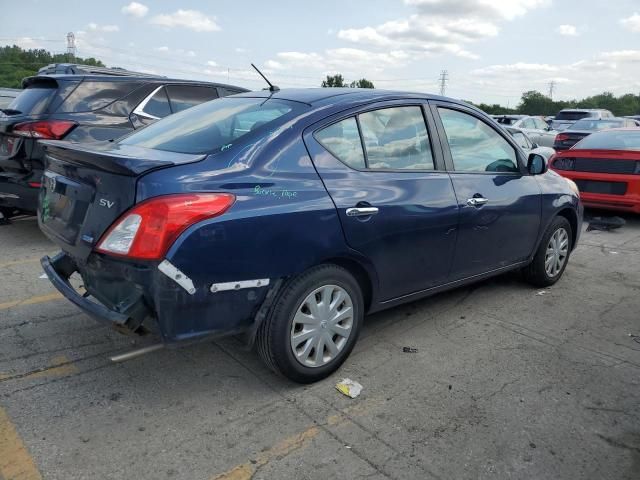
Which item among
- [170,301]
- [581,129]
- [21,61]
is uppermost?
[21,61]

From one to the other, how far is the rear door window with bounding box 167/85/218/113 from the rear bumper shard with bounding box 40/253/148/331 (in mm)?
3565

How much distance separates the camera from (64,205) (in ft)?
10.0

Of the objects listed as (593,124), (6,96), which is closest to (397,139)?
(6,96)

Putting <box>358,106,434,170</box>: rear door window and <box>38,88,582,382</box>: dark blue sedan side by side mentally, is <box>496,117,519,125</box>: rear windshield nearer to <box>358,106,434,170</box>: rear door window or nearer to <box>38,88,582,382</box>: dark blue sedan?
<box>38,88,582,382</box>: dark blue sedan

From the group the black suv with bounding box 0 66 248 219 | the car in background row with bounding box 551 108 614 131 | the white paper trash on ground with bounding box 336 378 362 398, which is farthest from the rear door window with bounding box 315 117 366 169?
the car in background row with bounding box 551 108 614 131

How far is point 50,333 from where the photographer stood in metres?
3.70

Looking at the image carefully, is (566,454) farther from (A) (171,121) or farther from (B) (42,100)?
(B) (42,100)

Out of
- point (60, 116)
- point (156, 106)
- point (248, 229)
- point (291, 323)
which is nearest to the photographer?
point (248, 229)

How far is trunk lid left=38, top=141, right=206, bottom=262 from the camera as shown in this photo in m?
2.63

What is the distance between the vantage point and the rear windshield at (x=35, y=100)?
571cm

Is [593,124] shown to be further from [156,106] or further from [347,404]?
[347,404]

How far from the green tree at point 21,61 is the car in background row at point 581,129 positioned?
139 ft

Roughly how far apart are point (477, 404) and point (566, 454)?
0.52 m

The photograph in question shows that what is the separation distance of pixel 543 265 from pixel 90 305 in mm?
3782
